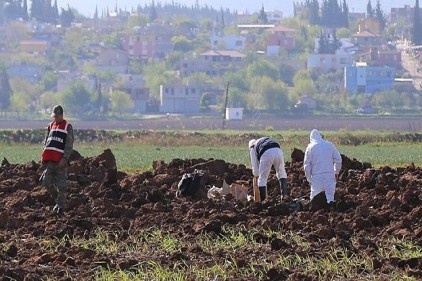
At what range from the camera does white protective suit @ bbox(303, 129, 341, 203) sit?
21.0 m

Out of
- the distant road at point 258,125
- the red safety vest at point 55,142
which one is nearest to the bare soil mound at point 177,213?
the red safety vest at point 55,142

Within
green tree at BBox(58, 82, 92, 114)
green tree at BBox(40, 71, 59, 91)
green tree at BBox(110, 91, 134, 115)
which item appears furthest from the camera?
green tree at BBox(40, 71, 59, 91)

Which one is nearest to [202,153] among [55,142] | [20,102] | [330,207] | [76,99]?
[55,142]

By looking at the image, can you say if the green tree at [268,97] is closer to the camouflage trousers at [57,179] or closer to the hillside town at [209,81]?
the hillside town at [209,81]

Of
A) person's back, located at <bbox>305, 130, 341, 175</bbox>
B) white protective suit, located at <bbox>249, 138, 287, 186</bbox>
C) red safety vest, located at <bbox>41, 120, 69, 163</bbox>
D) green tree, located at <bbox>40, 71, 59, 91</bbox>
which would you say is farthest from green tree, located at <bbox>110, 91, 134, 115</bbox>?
person's back, located at <bbox>305, 130, 341, 175</bbox>

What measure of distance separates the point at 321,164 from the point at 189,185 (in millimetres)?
3573

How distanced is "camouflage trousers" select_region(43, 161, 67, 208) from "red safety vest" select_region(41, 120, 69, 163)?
14 centimetres

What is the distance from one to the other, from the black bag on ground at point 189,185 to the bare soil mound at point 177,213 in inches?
4.6

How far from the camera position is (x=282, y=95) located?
134m

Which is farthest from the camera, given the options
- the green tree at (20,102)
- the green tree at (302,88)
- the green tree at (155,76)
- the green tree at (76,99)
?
the green tree at (155,76)

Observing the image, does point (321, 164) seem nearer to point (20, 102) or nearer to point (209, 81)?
point (20, 102)

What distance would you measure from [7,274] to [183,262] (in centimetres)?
204

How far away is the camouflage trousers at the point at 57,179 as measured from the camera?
21594mm

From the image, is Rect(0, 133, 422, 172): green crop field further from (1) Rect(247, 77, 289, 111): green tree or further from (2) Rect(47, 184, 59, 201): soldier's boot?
(1) Rect(247, 77, 289, 111): green tree
